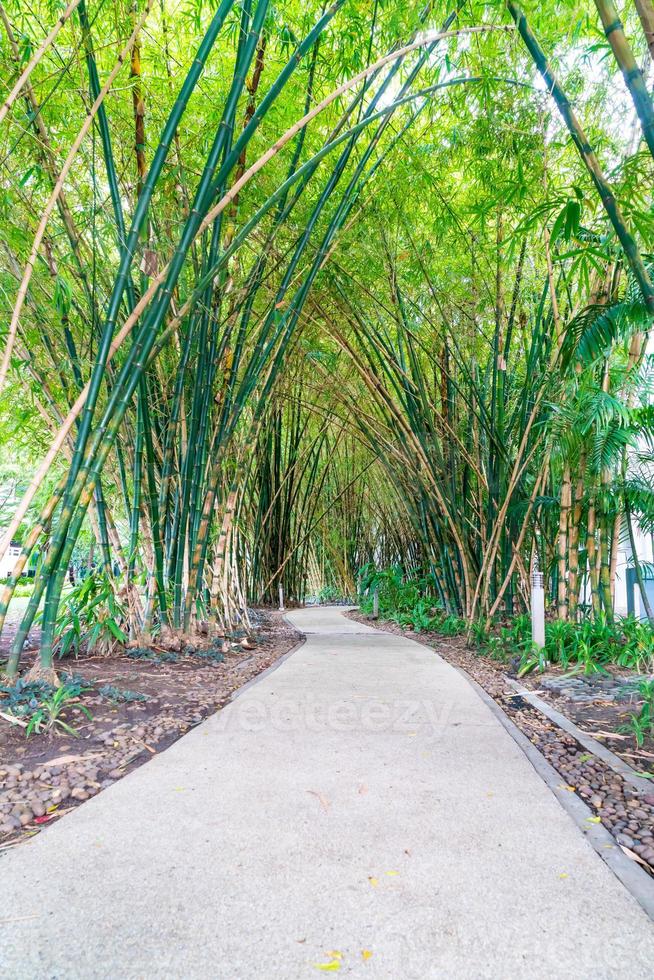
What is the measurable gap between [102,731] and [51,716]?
0.15 meters

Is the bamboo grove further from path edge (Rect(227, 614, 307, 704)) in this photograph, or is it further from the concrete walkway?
the concrete walkway

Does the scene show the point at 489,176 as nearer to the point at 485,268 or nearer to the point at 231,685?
the point at 485,268

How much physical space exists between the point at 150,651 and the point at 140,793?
163 centimetres

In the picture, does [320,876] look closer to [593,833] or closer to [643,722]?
[593,833]

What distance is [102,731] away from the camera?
1796 millimetres

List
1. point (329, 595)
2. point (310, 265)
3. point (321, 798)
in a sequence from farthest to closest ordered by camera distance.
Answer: point (329, 595) < point (310, 265) < point (321, 798)

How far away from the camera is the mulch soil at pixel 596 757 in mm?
1268

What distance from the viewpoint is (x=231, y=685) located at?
263 centimetres

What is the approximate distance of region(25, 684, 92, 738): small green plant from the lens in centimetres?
170

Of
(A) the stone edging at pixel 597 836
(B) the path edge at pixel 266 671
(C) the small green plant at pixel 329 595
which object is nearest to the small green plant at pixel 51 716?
(B) the path edge at pixel 266 671

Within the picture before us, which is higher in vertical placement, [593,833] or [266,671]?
[266,671]

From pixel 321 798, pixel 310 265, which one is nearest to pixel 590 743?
pixel 321 798

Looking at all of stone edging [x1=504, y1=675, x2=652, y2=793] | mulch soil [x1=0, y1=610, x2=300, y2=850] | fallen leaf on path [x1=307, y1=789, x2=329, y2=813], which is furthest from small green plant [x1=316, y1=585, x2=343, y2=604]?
fallen leaf on path [x1=307, y1=789, x2=329, y2=813]

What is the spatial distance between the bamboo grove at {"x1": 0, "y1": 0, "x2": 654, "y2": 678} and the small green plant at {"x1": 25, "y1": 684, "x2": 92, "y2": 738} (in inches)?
12.3
